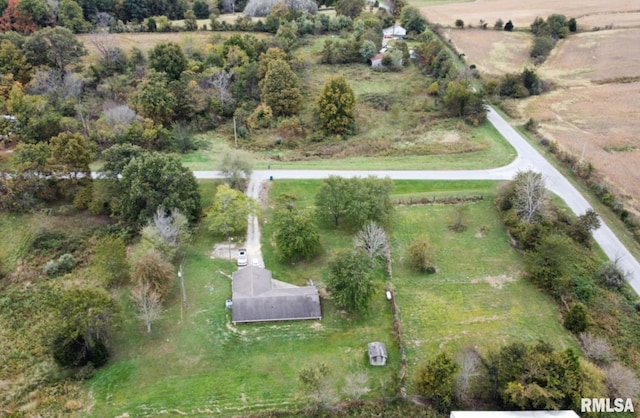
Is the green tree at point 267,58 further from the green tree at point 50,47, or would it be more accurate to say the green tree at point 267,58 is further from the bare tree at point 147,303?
the bare tree at point 147,303

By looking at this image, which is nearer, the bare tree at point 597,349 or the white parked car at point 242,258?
the bare tree at point 597,349

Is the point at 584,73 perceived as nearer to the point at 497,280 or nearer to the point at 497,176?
the point at 497,176

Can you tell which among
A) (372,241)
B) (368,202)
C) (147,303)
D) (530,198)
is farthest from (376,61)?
(147,303)

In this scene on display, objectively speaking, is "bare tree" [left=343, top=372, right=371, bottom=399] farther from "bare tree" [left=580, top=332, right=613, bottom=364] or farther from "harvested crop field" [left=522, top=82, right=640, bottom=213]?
"harvested crop field" [left=522, top=82, right=640, bottom=213]

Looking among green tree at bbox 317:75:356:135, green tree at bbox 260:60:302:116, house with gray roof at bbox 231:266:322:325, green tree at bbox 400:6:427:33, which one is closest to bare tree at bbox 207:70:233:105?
green tree at bbox 260:60:302:116

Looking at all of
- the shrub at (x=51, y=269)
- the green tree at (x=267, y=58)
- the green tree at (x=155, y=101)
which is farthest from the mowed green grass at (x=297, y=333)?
the green tree at (x=267, y=58)

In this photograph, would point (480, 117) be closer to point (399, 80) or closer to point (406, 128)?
point (406, 128)
